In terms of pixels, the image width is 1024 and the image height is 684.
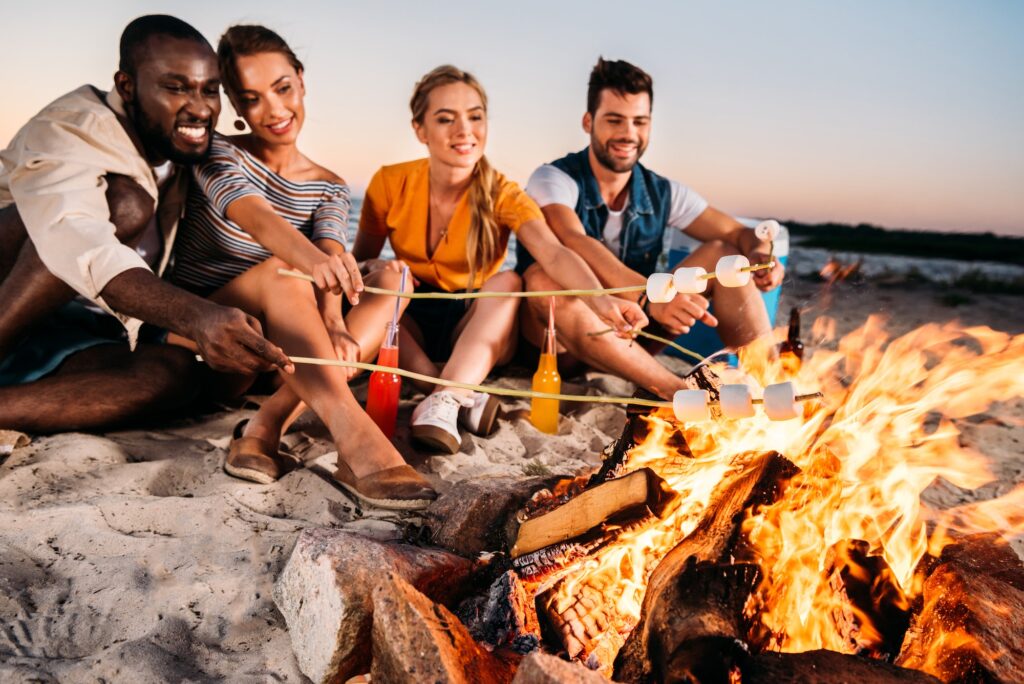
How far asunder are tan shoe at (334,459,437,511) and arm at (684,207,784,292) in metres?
1.98

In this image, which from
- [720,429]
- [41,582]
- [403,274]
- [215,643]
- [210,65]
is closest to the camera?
[215,643]

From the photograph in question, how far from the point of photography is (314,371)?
2773mm

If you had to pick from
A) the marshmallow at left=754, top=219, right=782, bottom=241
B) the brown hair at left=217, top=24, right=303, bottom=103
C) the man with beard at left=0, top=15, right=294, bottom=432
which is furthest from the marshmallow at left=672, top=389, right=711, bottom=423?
the brown hair at left=217, top=24, right=303, bottom=103

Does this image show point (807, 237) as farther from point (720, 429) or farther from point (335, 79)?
point (720, 429)

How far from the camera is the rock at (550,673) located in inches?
50.6

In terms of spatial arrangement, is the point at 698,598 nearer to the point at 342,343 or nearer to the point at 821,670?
the point at 821,670

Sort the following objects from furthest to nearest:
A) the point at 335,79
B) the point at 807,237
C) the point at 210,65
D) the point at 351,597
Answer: the point at 807,237, the point at 335,79, the point at 210,65, the point at 351,597

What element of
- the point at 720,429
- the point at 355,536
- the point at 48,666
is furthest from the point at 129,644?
the point at 720,429

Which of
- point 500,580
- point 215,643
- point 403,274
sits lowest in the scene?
point 215,643

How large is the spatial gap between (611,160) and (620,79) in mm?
417

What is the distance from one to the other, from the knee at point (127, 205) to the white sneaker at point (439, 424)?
1292 mm

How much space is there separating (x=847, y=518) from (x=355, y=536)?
119 cm

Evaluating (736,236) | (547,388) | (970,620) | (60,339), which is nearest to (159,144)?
(60,339)

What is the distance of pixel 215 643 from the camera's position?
5.89ft
